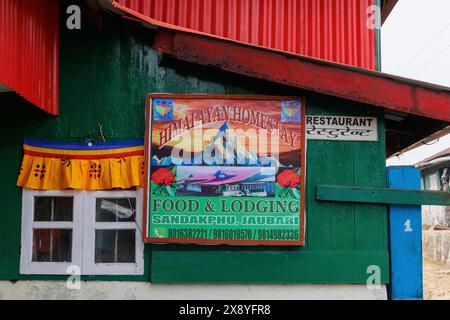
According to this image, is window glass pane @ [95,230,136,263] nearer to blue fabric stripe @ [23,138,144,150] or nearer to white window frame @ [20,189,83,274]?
white window frame @ [20,189,83,274]

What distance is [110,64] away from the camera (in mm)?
6070

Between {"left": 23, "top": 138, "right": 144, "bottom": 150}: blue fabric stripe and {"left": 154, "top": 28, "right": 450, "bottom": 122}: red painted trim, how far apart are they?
117 centimetres

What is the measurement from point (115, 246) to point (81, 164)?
1.03 metres

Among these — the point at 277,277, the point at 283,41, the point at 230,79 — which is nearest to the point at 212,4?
the point at 283,41

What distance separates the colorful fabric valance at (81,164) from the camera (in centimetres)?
586

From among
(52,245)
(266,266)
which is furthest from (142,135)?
(266,266)

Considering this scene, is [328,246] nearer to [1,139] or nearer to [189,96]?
[189,96]

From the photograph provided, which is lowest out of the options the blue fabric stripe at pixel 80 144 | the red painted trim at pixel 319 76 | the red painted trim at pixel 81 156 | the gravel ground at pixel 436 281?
the gravel ground at pixel 436 281

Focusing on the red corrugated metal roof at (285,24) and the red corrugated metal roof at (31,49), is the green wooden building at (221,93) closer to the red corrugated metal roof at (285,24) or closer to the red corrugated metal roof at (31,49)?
the red corrugated metal roof at (31,49)

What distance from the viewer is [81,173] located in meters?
5.89

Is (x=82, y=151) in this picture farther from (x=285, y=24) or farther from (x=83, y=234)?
(x=285, y=24)

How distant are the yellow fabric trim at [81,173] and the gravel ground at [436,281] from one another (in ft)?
27.7

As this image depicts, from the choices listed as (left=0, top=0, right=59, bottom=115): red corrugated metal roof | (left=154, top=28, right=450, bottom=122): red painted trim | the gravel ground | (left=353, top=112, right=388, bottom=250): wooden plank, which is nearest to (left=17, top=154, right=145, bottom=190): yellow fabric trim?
(left=0, top=0, right=59, bottom=115): red corrugated metal roof

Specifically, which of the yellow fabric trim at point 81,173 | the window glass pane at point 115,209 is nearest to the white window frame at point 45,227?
the yellow fabric trim at point 81,173
